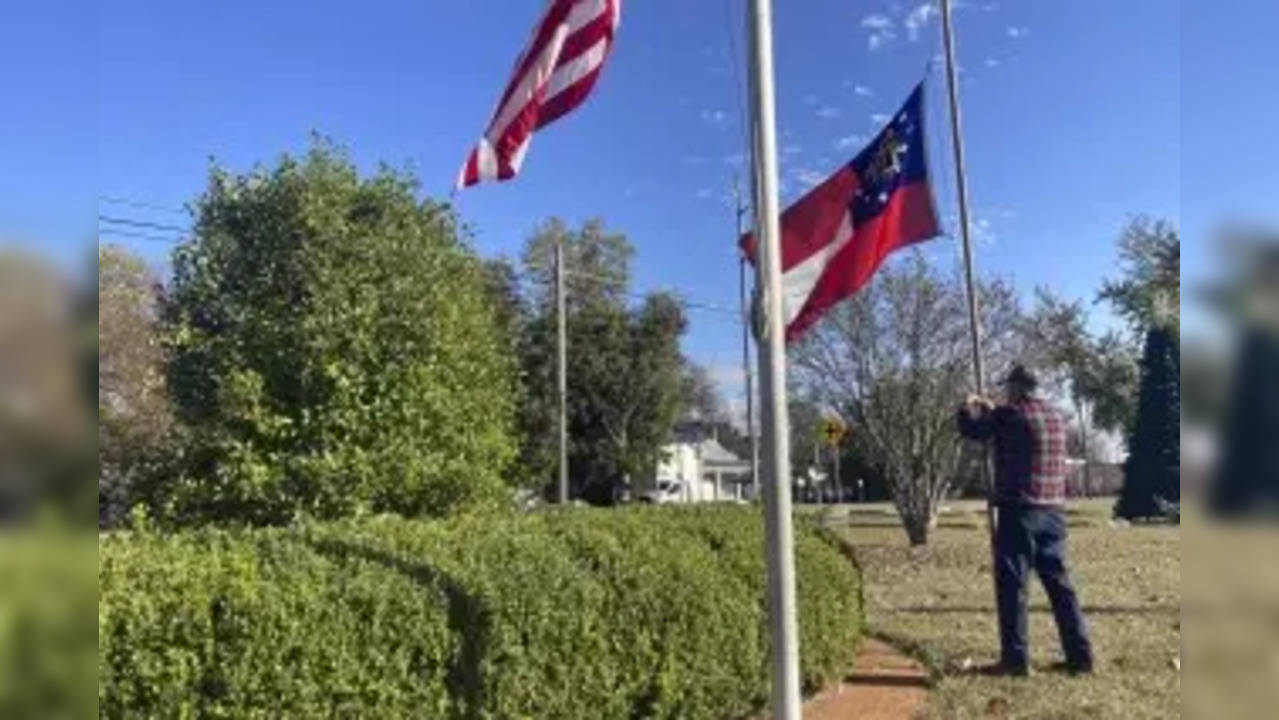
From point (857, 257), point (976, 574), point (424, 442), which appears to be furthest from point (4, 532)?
point (976, 574)

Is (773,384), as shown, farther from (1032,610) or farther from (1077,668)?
(1032,610)

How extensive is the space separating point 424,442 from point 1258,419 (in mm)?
10833

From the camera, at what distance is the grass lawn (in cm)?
778

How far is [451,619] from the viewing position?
5336mm

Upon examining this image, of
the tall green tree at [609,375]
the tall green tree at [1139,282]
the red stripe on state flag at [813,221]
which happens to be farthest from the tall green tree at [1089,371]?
the red stripe on state flag at [813,221]

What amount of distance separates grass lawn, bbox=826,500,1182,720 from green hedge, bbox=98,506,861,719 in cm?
114

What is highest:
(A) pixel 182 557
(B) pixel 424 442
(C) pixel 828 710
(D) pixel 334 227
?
(D) pixel 334 227

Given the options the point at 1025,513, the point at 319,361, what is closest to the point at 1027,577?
the point at 1025,513

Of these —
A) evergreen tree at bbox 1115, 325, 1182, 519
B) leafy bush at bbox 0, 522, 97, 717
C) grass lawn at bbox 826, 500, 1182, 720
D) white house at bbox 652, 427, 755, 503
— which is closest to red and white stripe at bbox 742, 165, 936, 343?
grass lawn at bbox 826, 500, 1182, 720

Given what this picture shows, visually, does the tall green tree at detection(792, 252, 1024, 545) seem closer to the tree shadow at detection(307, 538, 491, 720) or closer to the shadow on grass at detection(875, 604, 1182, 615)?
the shadow on grass at detection(875, 604, 1182, 615)

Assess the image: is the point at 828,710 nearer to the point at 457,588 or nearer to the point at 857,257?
the point at 857,257

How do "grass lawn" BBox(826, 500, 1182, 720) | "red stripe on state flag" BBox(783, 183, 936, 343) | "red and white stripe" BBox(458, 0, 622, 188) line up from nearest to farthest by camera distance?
"red and white stripe" BBox(458, 0, 622, 188) → "red stripe on state flag" BBox(783, 183, 936, 343) → "grass lawn" BBox(826, 500, 1182, 720)

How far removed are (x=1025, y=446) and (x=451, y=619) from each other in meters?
4.66

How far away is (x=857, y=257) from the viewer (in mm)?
7129
